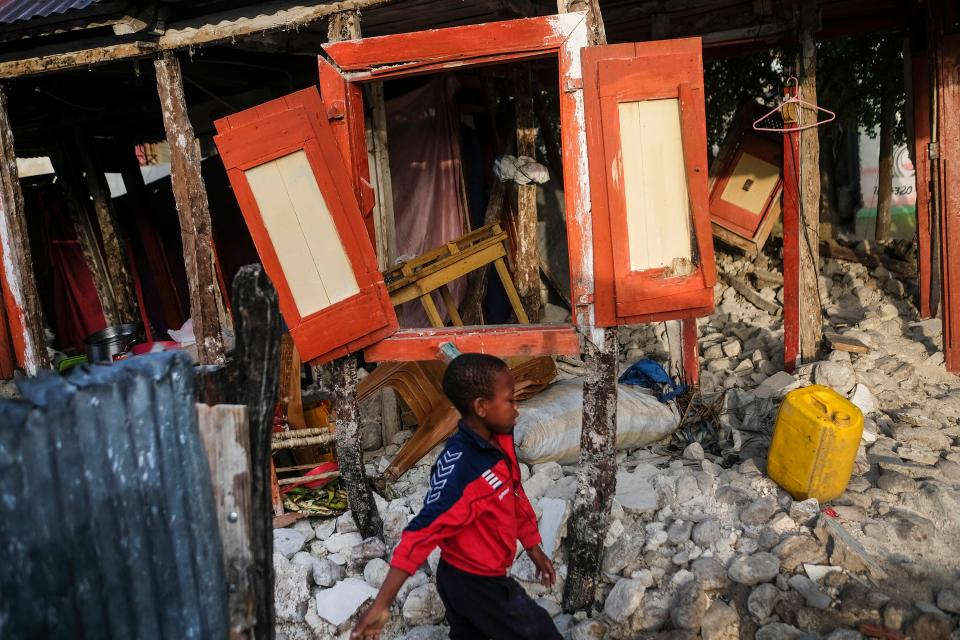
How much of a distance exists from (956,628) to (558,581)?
1.77 m

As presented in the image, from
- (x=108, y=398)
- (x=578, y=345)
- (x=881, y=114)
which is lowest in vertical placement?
(x=578, y=345)

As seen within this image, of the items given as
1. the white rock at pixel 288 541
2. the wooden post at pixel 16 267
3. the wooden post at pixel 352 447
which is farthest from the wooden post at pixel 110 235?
the wooden post at pixel 352 447

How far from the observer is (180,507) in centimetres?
182

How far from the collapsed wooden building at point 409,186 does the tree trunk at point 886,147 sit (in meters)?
2.52

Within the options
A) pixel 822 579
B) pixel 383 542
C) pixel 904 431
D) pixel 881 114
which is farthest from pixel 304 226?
pixel 881 114

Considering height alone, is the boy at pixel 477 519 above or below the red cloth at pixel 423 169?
below

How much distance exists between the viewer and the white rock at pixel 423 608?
3801 mm

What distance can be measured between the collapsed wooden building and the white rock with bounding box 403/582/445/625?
699mm

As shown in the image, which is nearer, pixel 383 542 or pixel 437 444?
pixel 383 542

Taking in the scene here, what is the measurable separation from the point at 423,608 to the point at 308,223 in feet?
6.85

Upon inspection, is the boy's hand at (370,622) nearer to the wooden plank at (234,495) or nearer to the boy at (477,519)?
the boy at (477,519)

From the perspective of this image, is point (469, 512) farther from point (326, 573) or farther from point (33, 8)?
point (33, 8)

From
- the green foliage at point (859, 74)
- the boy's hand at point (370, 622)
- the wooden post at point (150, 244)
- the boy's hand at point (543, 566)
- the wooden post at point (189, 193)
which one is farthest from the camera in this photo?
the green foliage at point (859, 74)

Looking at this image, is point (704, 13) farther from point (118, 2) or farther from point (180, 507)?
point (180, 507)
